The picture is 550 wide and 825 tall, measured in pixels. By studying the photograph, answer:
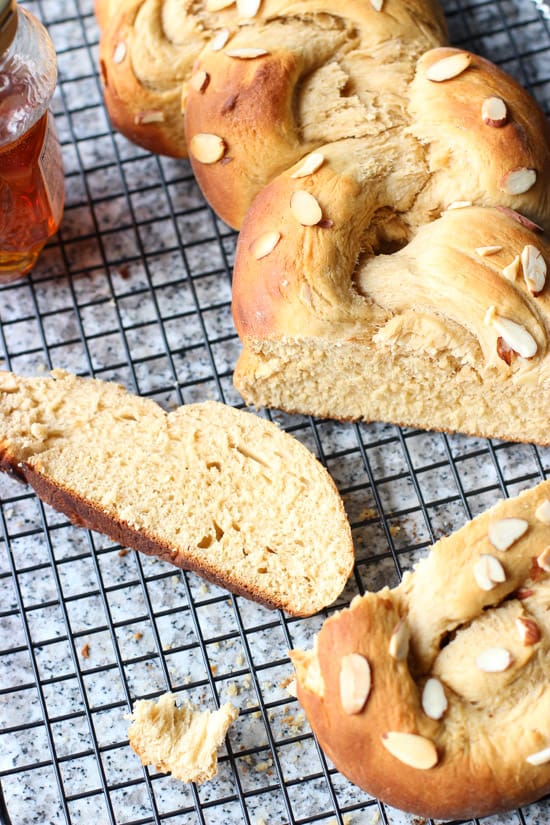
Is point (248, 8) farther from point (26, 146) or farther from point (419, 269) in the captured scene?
point (419, 269)

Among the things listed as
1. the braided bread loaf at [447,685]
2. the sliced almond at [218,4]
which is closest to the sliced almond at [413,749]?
the braided bread loaf at [447,685]

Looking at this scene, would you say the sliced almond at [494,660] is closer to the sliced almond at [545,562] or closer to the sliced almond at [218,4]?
the sliced almond at [545,562]

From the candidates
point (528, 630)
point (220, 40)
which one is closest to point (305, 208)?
point (220, 40)

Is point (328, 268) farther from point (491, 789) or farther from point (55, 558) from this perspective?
point (491, 789)

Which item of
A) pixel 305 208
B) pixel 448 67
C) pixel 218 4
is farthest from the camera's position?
pixel 218 4

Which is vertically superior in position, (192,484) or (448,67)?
(448,67)

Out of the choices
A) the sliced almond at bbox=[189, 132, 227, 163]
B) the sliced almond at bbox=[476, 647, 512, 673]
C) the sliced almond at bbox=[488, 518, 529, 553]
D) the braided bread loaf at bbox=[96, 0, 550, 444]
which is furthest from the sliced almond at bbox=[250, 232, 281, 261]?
the sliced almond at bbox=[476, 647, 512, 673]
